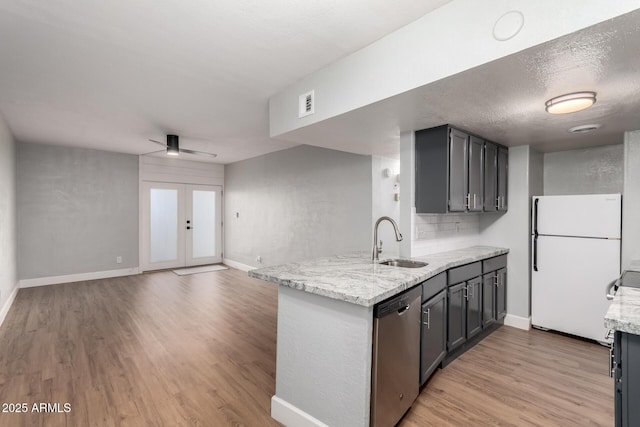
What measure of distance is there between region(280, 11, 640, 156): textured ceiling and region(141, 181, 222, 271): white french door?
16.0 ft

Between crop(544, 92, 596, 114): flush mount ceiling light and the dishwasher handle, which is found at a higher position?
crop(544, 92, 596, 114): flush mount ceiling light

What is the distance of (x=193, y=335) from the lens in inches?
133

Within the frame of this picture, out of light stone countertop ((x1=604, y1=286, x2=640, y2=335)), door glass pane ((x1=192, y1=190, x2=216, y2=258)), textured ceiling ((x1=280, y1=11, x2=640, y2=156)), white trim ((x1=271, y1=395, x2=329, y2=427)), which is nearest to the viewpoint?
light stone countertop ((x1=604, y1=286, x2=640, y2=335))

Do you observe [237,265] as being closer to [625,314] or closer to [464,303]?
[464,303]

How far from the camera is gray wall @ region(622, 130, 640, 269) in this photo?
118 inches

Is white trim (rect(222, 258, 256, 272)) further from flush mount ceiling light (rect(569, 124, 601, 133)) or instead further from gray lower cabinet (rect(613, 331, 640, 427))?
gray lower cabinet (rect(613, 331, 640, 427))

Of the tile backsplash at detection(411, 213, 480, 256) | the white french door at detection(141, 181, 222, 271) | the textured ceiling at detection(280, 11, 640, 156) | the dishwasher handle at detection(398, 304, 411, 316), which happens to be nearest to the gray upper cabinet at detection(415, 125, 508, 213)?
the textured ceiling at detection(280, 11, 640, 156)

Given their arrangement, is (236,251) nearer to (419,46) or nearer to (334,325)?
(334,325)

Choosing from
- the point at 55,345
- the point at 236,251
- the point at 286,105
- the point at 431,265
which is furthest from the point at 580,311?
the point at 236,251

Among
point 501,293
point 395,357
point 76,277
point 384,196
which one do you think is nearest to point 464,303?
point 501,293

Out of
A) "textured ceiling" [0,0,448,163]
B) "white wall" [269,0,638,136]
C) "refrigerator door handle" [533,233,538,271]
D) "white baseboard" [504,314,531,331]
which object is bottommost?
"white baseboard" [504,314,531,331]

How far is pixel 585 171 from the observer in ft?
12.5

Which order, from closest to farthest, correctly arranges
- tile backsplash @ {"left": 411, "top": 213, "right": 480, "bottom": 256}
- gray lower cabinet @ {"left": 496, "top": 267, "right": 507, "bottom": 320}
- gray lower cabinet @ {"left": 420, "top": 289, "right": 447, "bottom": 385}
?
gray lower cabinet @ {"left": 420, "top": 289, "right": 447, "bottom": 385} → tile backsplash @ {"left": 411, "top": 213, "right": 480, "bottom": 256} → gray lower cabinet @ {"left": 496, "top": 267, "right": 507, "bottom": 320}

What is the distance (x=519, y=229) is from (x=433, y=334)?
7.09ft
